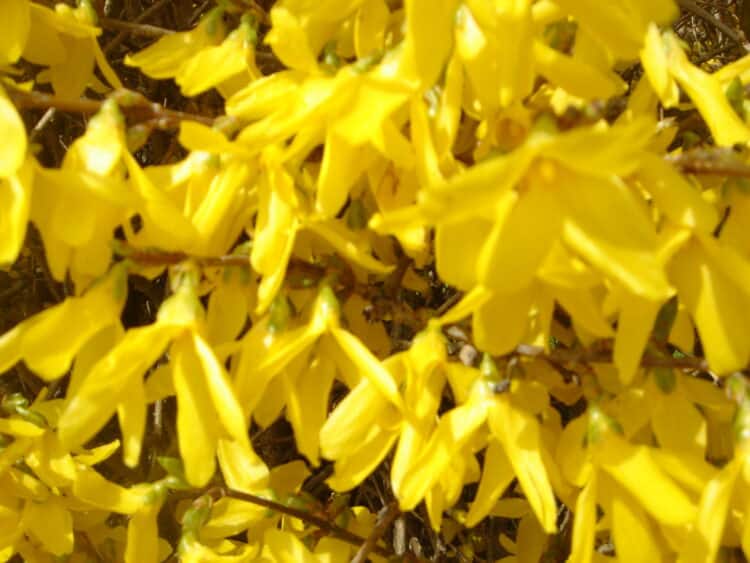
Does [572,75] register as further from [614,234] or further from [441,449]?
[441,449]

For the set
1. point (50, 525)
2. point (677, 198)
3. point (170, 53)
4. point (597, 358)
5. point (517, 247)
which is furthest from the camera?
point (50, 525)

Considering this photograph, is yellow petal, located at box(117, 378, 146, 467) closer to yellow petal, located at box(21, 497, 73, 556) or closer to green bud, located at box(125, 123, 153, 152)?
green bud, located at box(125, 123, 153, 152)

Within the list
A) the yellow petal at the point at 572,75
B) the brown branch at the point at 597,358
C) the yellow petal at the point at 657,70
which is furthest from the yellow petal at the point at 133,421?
the yellow petal at the point at 657,70

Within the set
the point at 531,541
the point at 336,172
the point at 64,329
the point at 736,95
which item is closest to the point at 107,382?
the point at 64,329

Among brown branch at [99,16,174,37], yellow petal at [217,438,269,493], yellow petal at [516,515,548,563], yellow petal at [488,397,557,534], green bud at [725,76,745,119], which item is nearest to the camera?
yellow petal at [488,397,557,534]

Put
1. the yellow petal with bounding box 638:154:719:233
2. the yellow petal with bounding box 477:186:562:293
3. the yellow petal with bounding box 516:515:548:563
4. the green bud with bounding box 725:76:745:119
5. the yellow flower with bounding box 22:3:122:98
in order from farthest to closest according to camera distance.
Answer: the yellow petal with bounding box 516:515:548:563
the yellow flower with bounding box 22:3:122:98
the green bud with bounding box 725:76:745:119
the yellow petal with bounding box 638:154:719:233
the yellow petal with bounding box 477:186:562:293

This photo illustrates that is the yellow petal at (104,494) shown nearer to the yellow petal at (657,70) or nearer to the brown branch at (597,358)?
the brown branch at (597,358)

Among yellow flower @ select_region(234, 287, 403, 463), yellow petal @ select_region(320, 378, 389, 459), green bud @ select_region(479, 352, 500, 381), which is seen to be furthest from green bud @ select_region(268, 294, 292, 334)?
green bud @ select_region(479, 352, 500, 381)
